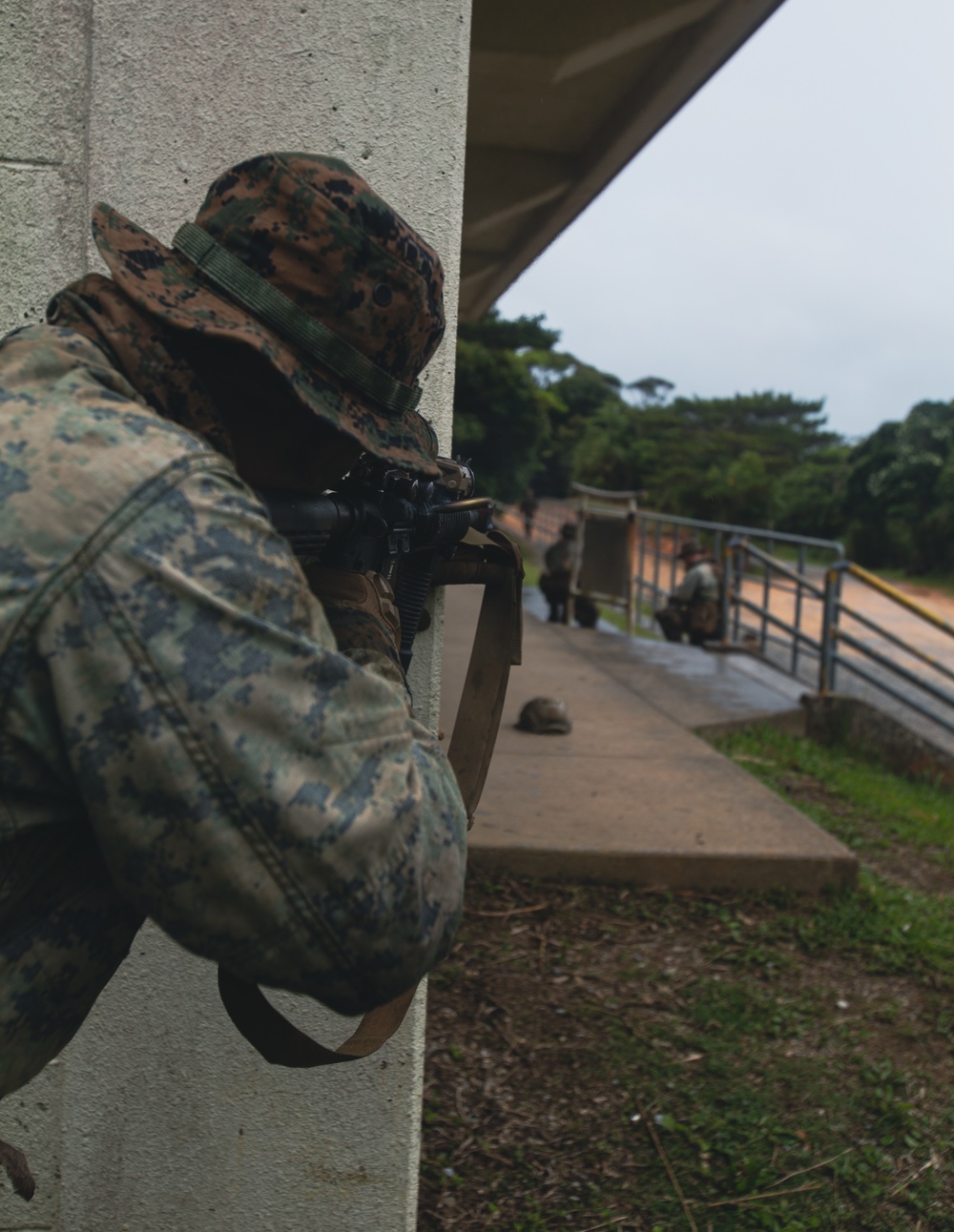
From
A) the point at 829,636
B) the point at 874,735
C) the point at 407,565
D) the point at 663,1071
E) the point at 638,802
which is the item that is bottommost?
the point at 663,1071

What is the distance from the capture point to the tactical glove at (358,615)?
113 cm

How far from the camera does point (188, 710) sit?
0.86 m

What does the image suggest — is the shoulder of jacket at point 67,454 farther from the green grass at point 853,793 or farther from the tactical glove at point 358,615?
the green grass at point 853,793

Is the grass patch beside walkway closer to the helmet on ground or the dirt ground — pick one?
the dirt ground

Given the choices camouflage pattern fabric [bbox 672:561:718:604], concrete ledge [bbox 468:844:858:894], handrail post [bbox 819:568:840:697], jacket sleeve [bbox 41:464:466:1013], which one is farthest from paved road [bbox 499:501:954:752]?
jacket sleeve [bbox 41:464:466:1013]

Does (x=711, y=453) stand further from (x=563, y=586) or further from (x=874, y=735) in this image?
(x=874, y=735)

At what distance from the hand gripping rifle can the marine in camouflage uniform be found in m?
0.15

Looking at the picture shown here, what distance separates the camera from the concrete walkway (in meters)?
3.47

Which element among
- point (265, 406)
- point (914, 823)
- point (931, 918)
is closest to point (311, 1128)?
point (265, 406)

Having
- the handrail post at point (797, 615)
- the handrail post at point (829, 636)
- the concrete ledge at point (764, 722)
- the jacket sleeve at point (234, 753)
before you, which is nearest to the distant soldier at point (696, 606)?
the handrail post at point (797, 615)

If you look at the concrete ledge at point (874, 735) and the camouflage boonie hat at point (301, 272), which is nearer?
the camouflage boonie hat at point (301, 272)

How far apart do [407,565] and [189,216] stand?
2.32ft

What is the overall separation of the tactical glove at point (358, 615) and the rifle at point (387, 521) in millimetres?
21

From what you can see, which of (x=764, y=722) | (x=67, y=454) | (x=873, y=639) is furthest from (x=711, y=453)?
(x=67, y=454)
